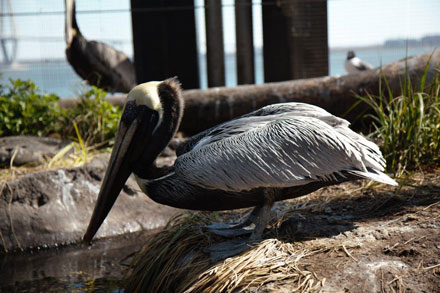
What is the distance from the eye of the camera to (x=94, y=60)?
10.1 metres

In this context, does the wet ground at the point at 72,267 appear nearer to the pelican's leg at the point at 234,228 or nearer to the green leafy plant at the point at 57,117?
the pelican's leg at the point at 234,228

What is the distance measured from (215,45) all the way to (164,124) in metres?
4.98

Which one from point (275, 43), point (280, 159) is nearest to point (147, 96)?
Answer: point (280, 159)

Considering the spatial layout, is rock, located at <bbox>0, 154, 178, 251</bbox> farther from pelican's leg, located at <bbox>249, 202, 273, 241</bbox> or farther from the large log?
pelican's leg, located at <bbox>249, 202, 273, 241</bbox>

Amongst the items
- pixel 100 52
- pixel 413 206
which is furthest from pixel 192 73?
pixel 413 206

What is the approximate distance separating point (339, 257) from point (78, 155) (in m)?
3.71

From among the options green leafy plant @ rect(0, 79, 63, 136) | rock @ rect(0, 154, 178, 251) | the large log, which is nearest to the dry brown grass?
rock @ rect(0, 154, 178, 251)

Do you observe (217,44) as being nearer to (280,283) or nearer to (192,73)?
(192,73)

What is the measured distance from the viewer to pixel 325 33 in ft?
26.2

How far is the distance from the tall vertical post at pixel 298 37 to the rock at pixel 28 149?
349 cm

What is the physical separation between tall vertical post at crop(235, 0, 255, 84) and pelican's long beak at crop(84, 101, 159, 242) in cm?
504

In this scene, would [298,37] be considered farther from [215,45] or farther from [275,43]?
[215,45]

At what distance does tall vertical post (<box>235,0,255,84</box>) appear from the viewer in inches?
341

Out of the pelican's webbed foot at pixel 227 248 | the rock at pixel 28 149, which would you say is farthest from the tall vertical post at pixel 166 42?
the pelican's webbed foot at pixel 227 248
